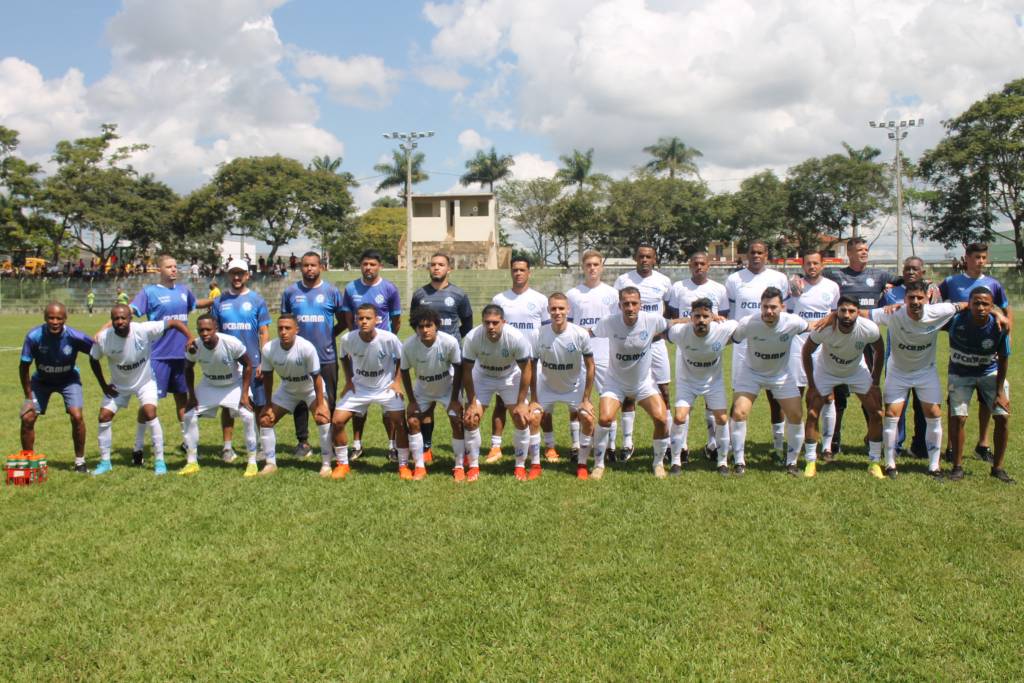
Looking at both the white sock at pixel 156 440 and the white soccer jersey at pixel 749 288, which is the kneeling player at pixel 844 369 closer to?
the white soccer jersey at pixel 749 288

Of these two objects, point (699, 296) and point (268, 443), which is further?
point (699, 296)

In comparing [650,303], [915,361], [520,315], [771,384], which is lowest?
[771,384]

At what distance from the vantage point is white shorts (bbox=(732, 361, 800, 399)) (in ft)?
24.2

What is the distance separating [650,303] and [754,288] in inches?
46.2

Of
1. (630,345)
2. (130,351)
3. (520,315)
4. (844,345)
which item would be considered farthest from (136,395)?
(844,345)

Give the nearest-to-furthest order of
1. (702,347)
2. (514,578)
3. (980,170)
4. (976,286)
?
(514,578) < (976,286) < (702,347) < (980,170)

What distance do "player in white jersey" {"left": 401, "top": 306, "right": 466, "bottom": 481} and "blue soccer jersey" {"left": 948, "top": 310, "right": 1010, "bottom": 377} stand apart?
495cm

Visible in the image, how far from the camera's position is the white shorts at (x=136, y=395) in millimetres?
7496

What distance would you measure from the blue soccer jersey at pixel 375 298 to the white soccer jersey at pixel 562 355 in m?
1.81

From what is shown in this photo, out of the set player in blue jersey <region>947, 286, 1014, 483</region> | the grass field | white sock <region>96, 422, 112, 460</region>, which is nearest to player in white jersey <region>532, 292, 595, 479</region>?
the grass field

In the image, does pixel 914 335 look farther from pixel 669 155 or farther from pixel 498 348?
pixel 669 155

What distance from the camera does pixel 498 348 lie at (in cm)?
710

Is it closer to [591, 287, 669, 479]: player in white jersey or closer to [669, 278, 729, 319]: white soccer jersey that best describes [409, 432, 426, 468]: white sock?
[591, 287, 669, 479]: player in white jersey

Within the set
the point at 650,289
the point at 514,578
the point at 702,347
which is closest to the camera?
the point at 514,578
